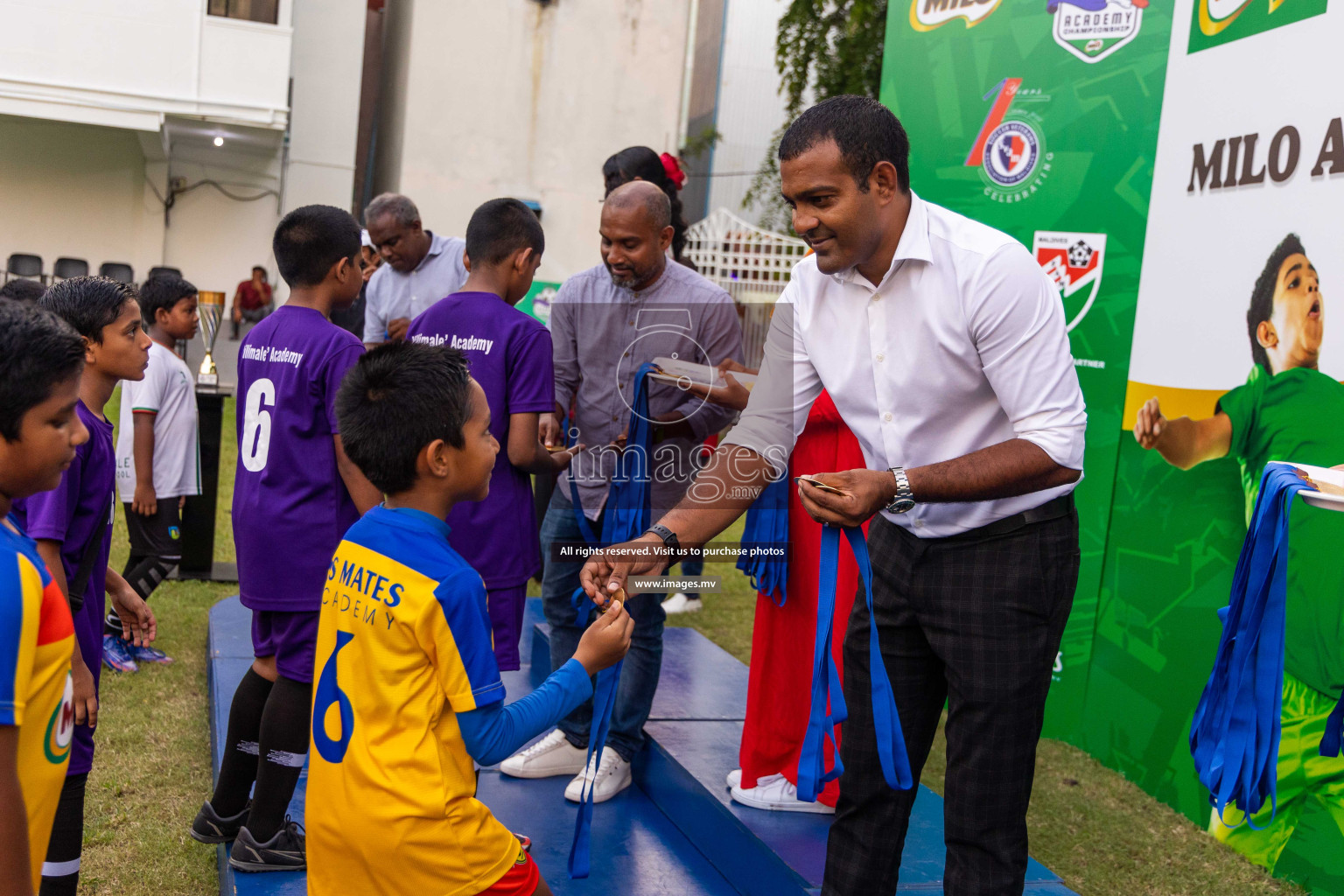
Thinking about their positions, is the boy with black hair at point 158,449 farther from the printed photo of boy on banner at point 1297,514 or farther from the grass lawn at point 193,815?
the printed photo of boy on banner at point 1297,514

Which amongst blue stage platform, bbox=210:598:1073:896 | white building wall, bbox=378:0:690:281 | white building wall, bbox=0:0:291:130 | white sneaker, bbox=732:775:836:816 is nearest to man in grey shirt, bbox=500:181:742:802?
blue stage platform, bbox=210:598:1073:896

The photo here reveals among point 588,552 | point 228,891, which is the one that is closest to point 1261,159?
point 588,552

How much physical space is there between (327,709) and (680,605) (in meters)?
4.75

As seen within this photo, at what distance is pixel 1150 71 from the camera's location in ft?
14.1

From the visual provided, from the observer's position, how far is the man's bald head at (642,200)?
3412 mm

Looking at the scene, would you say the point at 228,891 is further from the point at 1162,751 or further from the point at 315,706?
the point at 1162,751

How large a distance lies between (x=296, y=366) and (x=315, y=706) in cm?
117

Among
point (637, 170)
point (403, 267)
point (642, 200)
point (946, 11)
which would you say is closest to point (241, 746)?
point (642, 200)

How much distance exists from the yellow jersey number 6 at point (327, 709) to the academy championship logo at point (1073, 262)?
3.61 m

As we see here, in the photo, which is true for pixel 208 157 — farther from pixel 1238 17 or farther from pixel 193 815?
pixel 1238 17

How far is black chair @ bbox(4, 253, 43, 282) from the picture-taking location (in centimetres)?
1515

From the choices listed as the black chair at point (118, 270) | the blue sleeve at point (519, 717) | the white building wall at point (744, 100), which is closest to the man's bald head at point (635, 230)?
the blue sleeve at point (519, 717)

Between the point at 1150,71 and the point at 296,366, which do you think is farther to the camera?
the point at 1150,71

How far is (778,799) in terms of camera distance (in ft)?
10.5
